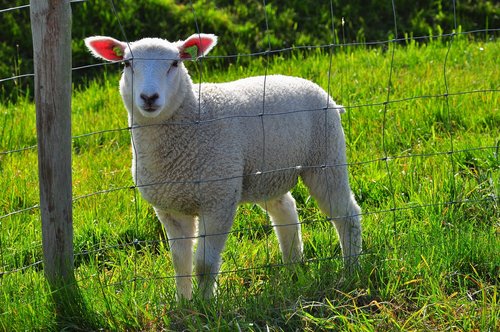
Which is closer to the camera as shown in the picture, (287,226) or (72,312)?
(72,312)

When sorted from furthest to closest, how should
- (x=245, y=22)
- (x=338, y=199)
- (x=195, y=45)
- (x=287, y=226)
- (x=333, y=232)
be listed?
(x=245, y=22)
(x=333, y=232)
(x=287, y=226)
(x=338, y=199)
(x=195, y=45)

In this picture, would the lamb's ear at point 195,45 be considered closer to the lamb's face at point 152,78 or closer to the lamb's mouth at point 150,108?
the lamb's face at point 152,78

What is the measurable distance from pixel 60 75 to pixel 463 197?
2538 mm

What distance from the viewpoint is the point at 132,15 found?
8.82m

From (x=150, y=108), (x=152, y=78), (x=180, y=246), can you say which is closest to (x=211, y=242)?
(x=180, y=246)

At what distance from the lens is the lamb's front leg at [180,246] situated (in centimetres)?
459

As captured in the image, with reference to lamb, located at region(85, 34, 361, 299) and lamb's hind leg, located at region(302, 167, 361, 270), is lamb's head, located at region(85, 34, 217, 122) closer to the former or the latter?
lamb, located at region(85, 34, 361, 299)

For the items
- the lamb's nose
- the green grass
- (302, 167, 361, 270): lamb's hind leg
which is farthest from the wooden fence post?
(302, 167, 361, 270): lamb's hind leg

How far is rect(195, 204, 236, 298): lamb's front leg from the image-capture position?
4.41 meters

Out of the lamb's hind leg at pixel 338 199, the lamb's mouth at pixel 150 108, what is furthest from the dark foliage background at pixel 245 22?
the lamb's mouth at pixel 150 108

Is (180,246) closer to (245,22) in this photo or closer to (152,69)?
(152,69)

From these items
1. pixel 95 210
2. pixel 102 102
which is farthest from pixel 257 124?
pixel 102 102

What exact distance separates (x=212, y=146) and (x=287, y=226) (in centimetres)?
91

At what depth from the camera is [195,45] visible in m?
4.55
